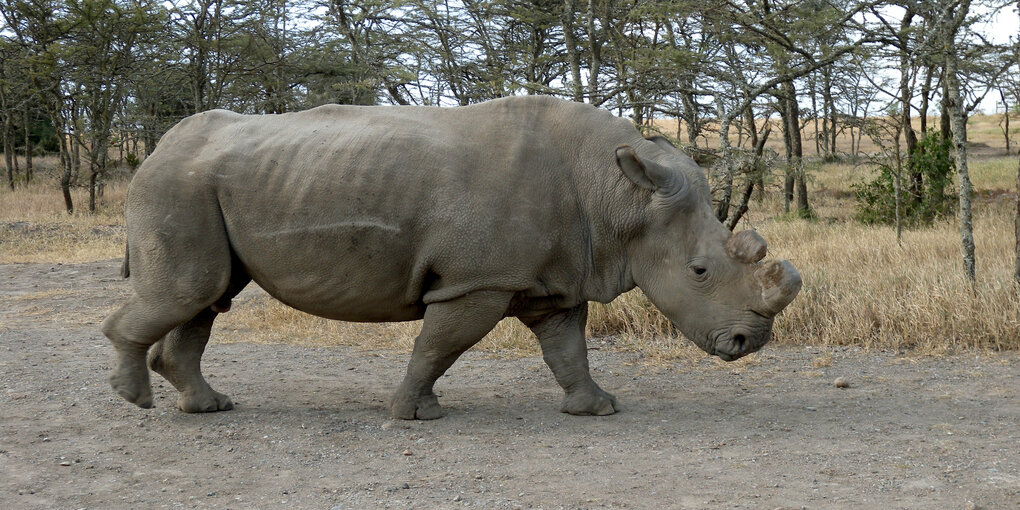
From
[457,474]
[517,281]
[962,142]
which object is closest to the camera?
[457,474]

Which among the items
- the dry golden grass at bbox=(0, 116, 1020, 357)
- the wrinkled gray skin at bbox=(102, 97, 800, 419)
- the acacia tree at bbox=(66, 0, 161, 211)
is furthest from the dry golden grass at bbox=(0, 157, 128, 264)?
the wrinkled gray skin at bbox=(102, 97, 800, 419)

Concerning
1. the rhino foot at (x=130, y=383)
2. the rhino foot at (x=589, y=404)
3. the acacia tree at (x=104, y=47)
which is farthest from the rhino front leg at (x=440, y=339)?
the acacia tree at (x=104, y=47)

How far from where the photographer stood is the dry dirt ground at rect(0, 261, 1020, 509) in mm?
4219

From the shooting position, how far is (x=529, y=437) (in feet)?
17.2

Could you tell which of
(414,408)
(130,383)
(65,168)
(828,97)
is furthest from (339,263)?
(65,168)

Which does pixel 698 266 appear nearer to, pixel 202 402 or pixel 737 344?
pixel 737 344

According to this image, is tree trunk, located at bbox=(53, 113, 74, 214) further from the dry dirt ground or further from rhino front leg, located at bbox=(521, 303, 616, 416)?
rhino front leg, located at bbox=(521, 303, 616, 416)

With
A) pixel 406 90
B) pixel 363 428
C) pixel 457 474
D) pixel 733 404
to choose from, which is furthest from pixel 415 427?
pixel 406 90

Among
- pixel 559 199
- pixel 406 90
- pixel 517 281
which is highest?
pixel 406 90

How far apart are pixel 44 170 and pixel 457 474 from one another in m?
31.2

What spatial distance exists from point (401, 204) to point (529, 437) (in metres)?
1.42

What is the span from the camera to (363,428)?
5.46 meters

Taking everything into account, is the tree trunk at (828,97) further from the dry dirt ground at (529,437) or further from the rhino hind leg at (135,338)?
the rhino hind leg at (135,338)

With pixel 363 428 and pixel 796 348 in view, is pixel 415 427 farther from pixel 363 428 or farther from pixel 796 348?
pixel 796 348
